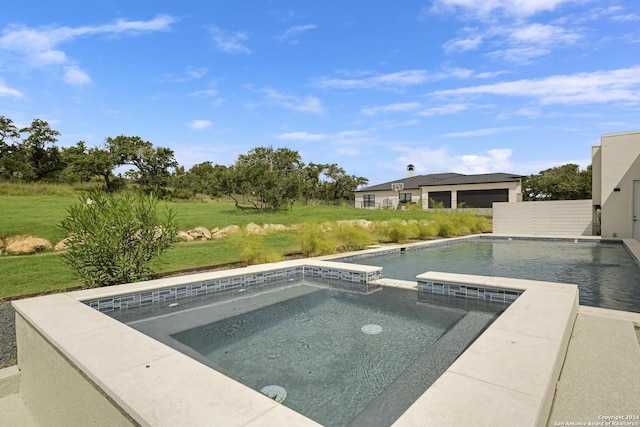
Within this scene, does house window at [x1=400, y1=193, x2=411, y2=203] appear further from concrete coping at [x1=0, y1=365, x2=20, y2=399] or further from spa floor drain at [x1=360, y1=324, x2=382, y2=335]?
concrete coping at [x1=0, y1=365, x2=20, y2=399]

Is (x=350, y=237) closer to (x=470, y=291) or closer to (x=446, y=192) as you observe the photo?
(x=470, y=291)

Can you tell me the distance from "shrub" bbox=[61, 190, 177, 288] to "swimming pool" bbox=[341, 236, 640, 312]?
4477 millimetres

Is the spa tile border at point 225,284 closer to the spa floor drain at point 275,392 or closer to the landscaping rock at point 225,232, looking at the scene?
the spa floor drain at point 275,392

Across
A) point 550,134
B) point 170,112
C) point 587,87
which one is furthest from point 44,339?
point 550,134

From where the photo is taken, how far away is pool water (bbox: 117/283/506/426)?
2.50 m

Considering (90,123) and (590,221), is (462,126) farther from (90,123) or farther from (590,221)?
(90,123)

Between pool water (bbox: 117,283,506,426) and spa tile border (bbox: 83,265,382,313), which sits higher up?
spa tile border (bbox: 83,265,382,313)

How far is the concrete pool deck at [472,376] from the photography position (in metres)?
1.65

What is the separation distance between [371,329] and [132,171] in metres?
27.3

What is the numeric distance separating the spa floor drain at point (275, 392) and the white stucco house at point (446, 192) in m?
23.6

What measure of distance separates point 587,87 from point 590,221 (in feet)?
24.9

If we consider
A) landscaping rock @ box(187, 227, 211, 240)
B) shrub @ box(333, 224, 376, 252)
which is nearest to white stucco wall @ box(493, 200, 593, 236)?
shrub @ box(333, 224, 376, 252)

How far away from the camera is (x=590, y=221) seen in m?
15.1

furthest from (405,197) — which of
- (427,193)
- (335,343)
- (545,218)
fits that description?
(335,343)
